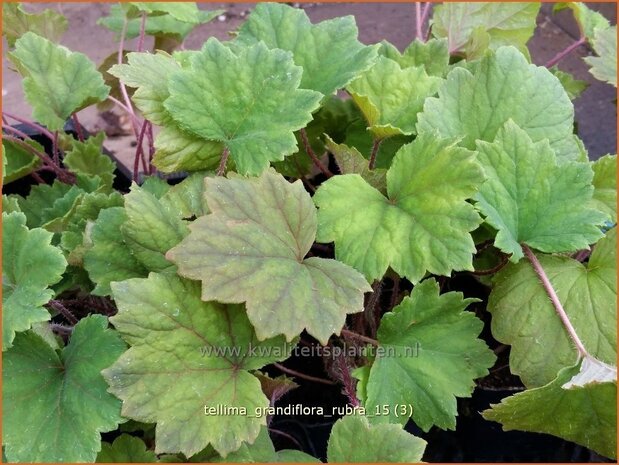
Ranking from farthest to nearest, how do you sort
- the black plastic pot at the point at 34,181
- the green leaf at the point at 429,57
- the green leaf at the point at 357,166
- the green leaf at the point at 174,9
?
the black plastic pot at the point at 34,181 → the green leaf at the point at 174,9 → the green leaf at the point at 429,57 → the green leaf at the point at 357,166

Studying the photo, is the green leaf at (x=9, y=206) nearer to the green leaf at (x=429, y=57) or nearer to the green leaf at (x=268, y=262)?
the green leaf at (x=268, y=262)

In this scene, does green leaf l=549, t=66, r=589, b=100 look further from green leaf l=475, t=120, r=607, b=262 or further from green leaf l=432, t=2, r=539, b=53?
green leaf l=475, t=120, r=607, b=262

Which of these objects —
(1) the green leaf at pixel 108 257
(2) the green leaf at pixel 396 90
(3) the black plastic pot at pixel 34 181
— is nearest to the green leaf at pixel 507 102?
(2) the green leaf at pixel 396 90

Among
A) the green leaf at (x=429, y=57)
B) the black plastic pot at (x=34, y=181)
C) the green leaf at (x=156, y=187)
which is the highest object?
the green leaf at (x=429, y=57)

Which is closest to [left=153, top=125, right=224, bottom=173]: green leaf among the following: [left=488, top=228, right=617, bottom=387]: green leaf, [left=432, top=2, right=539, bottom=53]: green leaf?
[left=488, top=228, right=617, bottom=387]: green leaf

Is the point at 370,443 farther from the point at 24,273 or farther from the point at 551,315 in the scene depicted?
the point at 24,273
